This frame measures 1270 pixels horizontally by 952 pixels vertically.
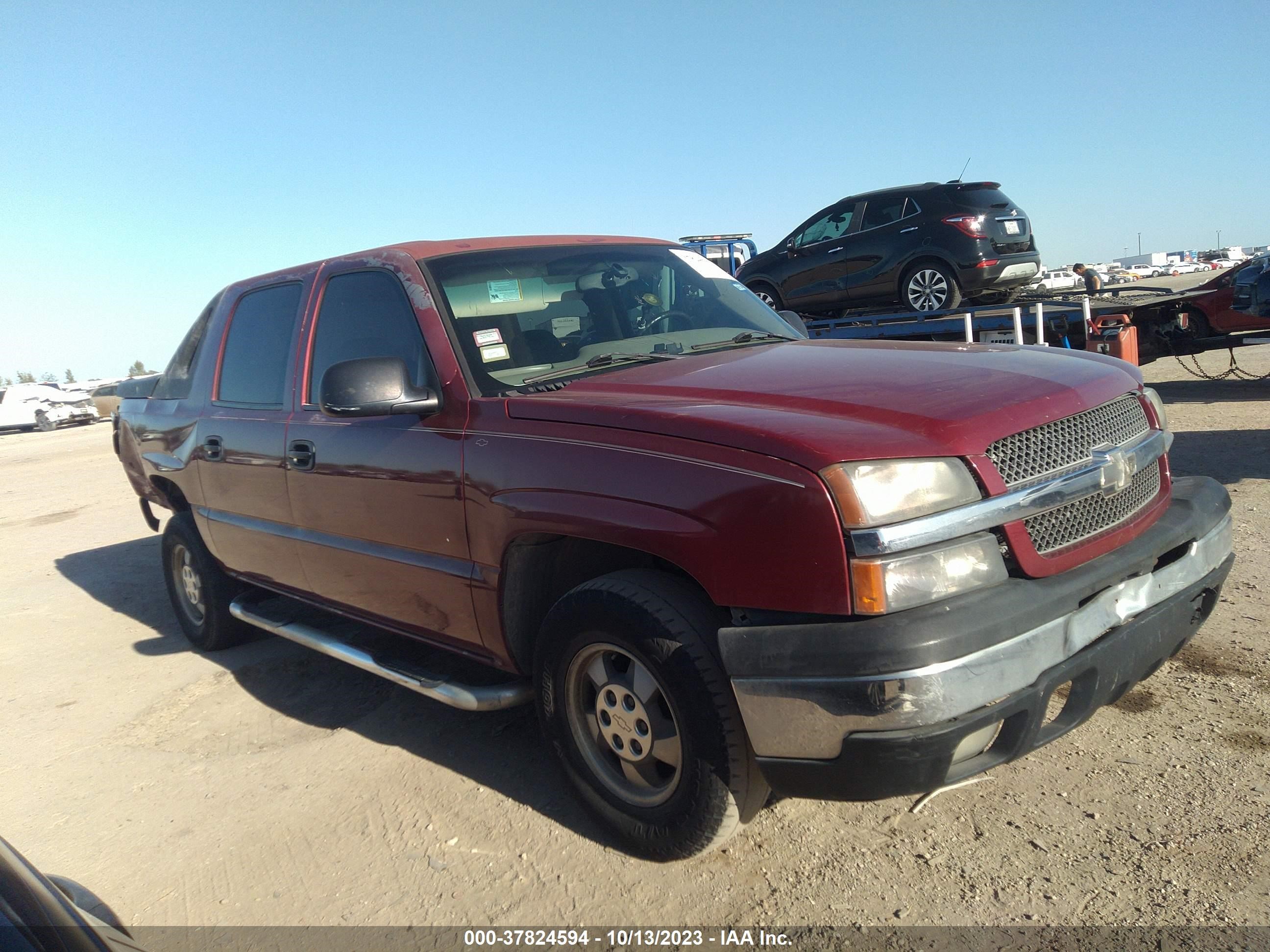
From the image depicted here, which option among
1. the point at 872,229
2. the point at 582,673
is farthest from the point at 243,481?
the point at 872,229

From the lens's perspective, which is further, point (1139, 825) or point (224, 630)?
point (224, 630)

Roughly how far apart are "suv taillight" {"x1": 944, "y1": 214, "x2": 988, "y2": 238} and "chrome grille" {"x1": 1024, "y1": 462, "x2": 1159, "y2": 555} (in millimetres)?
7323

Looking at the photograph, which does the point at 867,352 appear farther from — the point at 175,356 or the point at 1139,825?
the point at 175,356

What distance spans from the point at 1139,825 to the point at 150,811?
3.43 meters

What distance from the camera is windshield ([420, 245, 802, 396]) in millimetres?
3396

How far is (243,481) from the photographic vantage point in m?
4.49

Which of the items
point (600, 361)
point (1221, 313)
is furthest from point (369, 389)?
point (1221, 313)

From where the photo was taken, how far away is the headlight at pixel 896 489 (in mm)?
2250

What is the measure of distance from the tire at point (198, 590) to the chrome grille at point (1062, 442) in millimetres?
4202

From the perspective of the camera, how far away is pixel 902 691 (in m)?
2.20

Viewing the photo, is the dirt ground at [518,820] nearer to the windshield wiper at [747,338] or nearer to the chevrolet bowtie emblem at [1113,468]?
the chevrolet bowtie emblem at [1113,468]

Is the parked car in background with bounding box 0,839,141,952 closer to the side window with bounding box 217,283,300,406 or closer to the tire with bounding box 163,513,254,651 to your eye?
the side window with bounding box 217,283,300,406

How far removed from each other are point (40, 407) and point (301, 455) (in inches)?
1219

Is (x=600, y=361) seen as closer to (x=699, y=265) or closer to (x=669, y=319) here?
(x=669, y=319)
